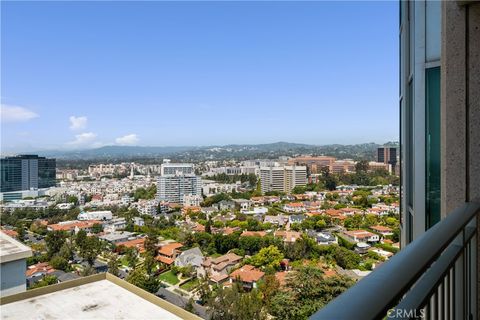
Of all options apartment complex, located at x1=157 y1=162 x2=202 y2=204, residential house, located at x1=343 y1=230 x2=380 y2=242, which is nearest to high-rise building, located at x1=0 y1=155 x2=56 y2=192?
apartment complex, located at x1=157 y1=162 x2=202 y2=204

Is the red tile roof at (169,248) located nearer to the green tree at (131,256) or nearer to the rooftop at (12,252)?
the green tree at (131,256)

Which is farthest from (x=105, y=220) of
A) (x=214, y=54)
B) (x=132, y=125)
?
(x=132, y=125)

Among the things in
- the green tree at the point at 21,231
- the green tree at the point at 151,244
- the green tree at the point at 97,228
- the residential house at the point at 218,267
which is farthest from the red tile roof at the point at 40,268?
the residential house at the point at 218,267

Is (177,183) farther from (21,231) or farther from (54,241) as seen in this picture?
(21,231)

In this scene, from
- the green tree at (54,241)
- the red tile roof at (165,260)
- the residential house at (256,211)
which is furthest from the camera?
the residential house at (256,211)

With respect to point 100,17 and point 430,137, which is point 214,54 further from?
point 430,137

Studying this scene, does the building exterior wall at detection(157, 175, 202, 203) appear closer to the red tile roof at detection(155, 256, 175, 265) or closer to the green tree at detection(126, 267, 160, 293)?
the red tile roof at detection(155, 256, 175, 265)
